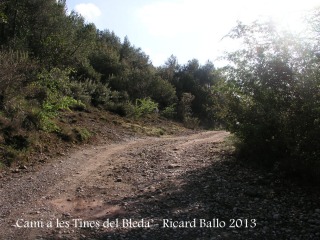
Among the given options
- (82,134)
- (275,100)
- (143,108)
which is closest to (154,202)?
(275,100)

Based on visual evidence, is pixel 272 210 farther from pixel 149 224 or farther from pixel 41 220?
pixel 41 220

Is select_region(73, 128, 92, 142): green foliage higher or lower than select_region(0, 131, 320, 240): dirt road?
higher

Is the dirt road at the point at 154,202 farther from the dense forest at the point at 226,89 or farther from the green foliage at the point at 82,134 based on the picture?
the green foliage at the point at 82,134

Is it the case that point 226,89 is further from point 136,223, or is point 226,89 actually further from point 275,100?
point 136,223

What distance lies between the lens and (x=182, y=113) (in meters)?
26.9

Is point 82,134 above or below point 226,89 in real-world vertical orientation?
below

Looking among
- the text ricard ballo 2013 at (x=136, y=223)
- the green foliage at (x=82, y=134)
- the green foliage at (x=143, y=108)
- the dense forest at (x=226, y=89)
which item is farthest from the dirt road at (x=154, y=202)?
the green foliage at (x=143, y=108)

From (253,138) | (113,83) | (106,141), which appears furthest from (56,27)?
(253,138)

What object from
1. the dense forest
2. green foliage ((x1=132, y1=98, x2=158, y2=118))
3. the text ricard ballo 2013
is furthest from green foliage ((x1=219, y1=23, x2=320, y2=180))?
green foliage ((x1=132, y1=98, x2=158, y2=118))

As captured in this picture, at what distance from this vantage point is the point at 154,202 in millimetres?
6816

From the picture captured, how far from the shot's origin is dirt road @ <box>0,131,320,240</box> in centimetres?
557

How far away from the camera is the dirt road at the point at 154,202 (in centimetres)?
557

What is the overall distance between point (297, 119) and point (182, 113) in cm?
1984

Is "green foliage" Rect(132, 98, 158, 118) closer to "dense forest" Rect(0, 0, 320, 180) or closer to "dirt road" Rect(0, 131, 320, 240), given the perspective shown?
"dense forest" Rect(0, 0, 320, 180)
